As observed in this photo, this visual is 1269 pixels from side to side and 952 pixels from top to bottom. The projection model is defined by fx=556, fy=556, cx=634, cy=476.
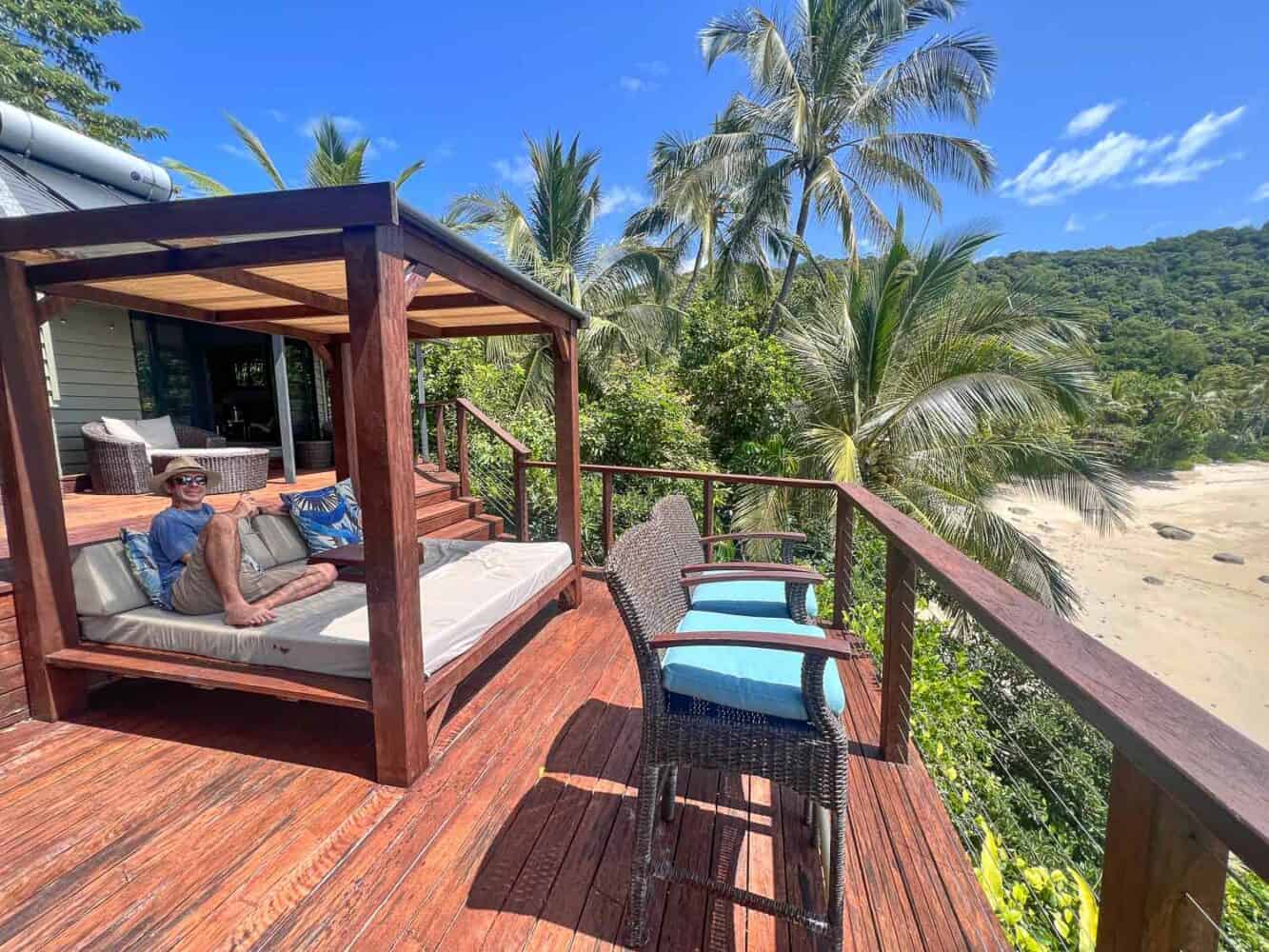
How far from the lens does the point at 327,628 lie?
7.32 feet

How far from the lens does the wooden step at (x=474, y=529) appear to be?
4859 millimetres

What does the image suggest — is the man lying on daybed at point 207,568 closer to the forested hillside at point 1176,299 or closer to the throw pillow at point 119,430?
the throw pillow at point 119,430

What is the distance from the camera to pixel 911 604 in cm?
204

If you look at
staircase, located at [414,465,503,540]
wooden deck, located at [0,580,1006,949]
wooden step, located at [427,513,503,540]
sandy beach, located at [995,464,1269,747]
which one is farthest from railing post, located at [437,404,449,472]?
sandy beach, located at [995,464,1269,747]

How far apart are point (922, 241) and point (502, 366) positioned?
701 cm

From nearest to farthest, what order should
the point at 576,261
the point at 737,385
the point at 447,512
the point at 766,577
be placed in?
the point at 766,577 → the point at 447,512 → the point at 737,385 → the point at 576,261

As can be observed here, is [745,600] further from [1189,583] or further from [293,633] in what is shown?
[1189,583]

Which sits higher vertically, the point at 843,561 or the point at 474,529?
the point at 843,561

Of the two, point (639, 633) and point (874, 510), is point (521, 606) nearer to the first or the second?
point (639, 633)

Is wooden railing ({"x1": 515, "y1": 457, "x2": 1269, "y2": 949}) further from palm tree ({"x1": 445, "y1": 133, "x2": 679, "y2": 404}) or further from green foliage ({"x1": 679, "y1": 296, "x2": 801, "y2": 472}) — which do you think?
palm tree ({"x1": 445, "y1": 133, "x2": 679, "y2": 404})

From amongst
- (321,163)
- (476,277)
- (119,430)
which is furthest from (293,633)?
(321,163)

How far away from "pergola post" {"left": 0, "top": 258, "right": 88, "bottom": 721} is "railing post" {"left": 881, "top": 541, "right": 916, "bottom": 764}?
10.9 feet

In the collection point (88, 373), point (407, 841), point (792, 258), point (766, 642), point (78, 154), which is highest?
point (792, 258)

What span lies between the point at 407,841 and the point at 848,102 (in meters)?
12.3
